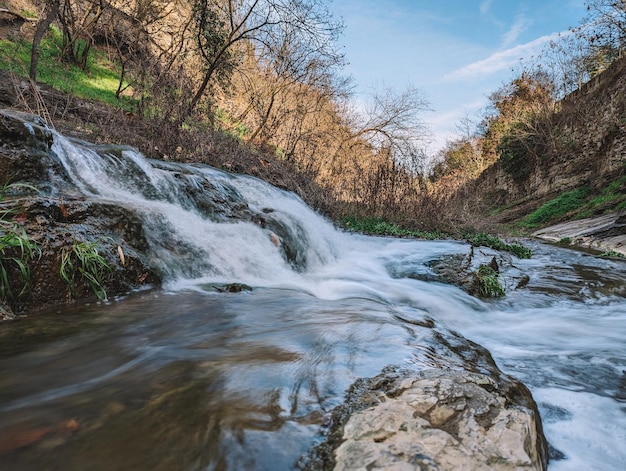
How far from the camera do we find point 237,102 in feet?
52.1


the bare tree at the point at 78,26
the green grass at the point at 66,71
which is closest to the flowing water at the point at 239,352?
the green grass at the point at 66,71

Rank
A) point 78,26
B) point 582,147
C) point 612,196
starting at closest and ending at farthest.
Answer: point 612,196 < point 78,26 < point 582,147

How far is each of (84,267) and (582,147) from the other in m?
21.0

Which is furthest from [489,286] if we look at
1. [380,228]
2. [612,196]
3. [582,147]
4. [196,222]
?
[582,147]

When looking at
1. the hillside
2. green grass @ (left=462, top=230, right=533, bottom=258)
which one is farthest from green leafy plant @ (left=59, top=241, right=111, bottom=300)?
the hillside

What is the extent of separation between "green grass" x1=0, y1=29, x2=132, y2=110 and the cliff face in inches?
553

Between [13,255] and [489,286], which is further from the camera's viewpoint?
[489,286]

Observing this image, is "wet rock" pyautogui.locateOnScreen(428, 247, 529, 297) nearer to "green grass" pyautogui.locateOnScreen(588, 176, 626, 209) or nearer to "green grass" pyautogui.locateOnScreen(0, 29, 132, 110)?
"green grass" pyautogui.locateOnScreen(588, 176, 626, 209)

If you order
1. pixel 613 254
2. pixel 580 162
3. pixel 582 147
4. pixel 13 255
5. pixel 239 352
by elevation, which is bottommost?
pixel 239 352

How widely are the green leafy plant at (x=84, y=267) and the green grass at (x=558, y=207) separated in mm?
16899

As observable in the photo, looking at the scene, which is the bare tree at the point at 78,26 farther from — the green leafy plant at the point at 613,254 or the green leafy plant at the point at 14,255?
the green leafy plant at the point at 613,254

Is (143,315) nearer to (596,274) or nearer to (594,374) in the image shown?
(594,374)

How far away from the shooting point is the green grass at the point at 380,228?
10.2 meters

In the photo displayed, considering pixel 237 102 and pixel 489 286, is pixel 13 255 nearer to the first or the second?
pixel 489 286
